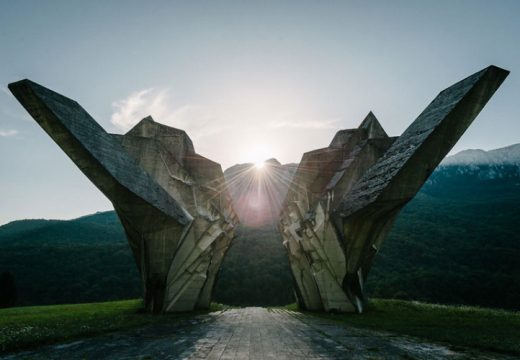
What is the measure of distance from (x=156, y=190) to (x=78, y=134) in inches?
151

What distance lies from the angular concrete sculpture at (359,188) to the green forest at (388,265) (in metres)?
21.4

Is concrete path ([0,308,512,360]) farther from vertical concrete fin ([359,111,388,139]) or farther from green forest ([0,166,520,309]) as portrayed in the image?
green forest ([0,166,520,309])

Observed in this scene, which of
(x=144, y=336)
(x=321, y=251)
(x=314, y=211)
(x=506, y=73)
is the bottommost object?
(x=144, y=336)

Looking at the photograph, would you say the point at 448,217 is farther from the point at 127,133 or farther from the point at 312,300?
the point at 127,133

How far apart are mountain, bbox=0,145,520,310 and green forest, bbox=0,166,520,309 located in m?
0.11

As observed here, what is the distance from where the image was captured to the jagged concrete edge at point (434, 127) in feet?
35.2

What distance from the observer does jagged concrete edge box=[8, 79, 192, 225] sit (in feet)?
32.7

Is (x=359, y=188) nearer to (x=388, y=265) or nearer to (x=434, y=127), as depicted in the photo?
(x=434, y=127)

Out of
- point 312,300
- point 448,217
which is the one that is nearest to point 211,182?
point 312,300

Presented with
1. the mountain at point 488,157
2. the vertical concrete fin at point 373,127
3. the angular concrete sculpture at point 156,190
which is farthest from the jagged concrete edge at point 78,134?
the mountain at point 488,157

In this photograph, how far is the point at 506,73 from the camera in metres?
10.7

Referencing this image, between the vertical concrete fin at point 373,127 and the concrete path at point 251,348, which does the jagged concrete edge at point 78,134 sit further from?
the vertical concrete fin at point 373,127

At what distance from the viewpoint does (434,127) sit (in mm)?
10875

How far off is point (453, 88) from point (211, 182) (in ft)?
50.4
